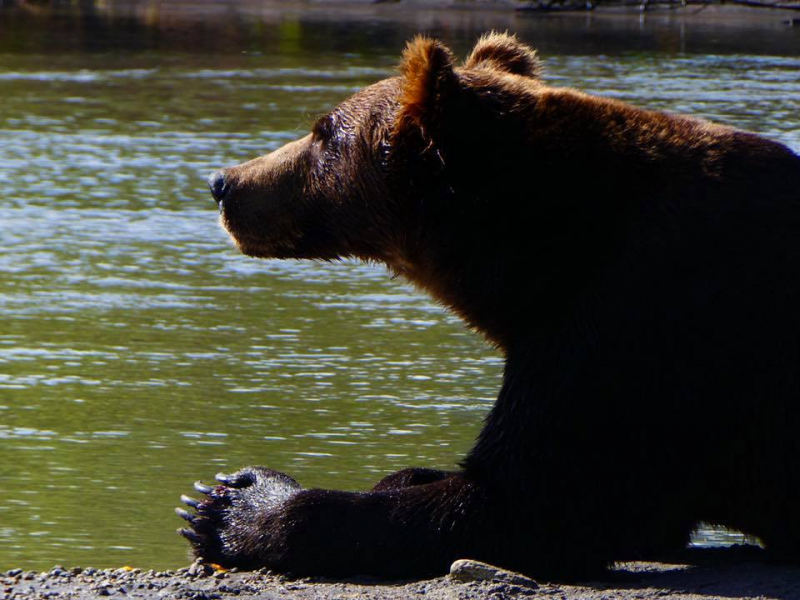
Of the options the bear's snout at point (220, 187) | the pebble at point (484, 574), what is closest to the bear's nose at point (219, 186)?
the bear's snout at point (220, 187)

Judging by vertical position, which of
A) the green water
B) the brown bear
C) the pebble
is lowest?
the green water

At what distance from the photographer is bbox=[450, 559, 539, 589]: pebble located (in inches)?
170

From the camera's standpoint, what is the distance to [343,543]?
4.59 metres

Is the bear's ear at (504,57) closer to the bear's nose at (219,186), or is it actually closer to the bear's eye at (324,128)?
the bear's eye at (324,128)

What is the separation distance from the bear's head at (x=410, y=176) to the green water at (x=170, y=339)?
118 centimetres

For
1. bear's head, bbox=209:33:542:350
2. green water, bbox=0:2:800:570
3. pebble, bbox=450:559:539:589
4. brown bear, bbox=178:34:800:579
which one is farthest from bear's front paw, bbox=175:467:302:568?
bear's head, bbox=209:33:542:350

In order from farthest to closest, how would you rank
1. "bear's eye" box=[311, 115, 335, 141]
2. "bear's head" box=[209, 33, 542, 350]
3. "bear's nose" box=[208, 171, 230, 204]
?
"bear's nose" box=[208, 171, 230, 204] → "bear's eye" box=[311, 115, 335, 141] → "bear's head" box=[209, 33, 542, 350]

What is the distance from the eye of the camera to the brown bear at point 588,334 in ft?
14.8

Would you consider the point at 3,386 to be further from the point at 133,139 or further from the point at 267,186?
the point at 133,139

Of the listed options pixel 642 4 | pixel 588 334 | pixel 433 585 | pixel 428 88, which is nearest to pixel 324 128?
pixel 428 88

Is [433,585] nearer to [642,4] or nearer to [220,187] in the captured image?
[220,187]

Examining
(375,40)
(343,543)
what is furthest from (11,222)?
(375,40)

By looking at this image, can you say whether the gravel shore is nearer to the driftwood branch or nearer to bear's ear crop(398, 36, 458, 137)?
bear's ear crop(398, 36, 458, 137)

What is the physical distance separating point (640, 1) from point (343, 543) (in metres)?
33.6
